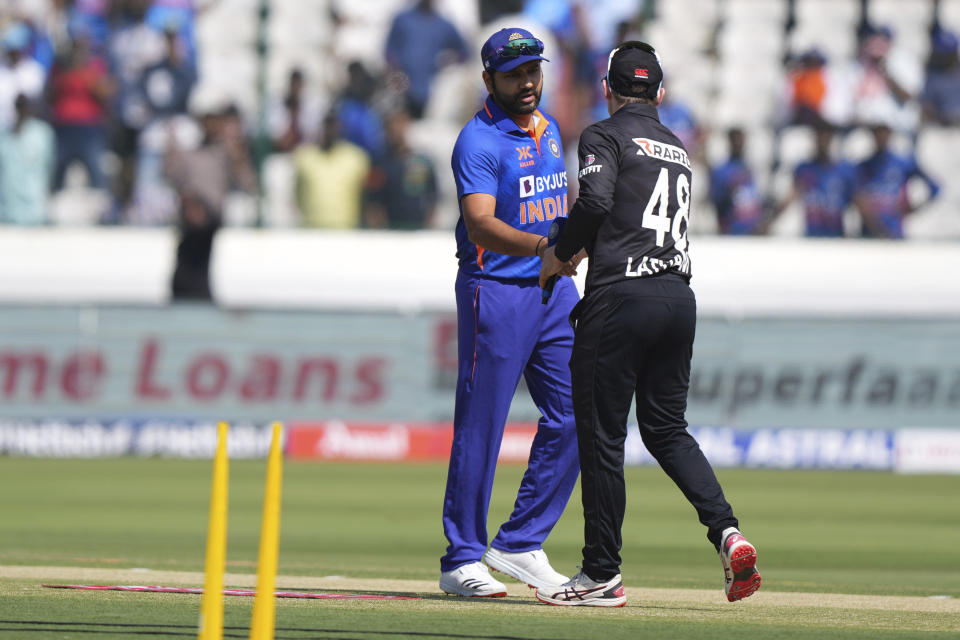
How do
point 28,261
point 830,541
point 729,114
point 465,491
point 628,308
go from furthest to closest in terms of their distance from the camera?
point 729,114 → point 28,261 → point 830,541 → point 465,491 → point 628,308

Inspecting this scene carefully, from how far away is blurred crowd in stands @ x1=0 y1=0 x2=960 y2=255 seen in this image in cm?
1931

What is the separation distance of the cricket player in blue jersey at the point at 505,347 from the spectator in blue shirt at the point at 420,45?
12.4 meters

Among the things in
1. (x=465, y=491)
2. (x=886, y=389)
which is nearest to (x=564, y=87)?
(x=886, y=389)

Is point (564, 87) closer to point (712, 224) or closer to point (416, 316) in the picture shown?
point (712, 224)

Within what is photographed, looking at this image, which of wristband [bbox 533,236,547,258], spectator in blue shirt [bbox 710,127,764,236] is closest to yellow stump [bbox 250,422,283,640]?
wristband [bbox 533,236,547,258]

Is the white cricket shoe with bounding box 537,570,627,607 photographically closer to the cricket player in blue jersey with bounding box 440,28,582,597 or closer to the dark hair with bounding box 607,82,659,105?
the cricket player in blue jersey with bounding box 440,28,582,597

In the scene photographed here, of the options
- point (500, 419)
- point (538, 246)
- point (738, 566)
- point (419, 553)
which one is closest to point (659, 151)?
point (538, 246)

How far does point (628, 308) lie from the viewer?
22.2ft

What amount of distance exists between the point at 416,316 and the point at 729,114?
5.47 metres

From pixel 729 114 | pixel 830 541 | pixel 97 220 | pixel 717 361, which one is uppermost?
pixel 729 114

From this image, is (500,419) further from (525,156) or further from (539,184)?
(525,156)

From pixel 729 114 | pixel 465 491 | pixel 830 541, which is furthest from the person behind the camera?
pixel 729 114

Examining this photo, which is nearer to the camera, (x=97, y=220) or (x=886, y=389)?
(x=886, y=389)

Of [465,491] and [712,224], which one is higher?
[712,224]
